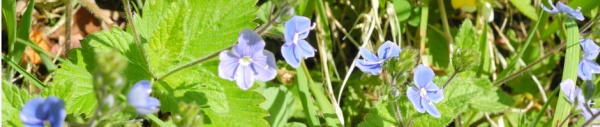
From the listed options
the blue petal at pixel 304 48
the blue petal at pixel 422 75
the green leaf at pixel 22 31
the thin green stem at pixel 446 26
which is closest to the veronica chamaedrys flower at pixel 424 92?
the blue petal at pixel 422 75

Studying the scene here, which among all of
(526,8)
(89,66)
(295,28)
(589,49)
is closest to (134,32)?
(89,66)

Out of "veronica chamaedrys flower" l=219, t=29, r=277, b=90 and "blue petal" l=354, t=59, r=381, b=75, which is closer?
"veronica chamaedrys flower" l=219, t=29, r=277, b=90

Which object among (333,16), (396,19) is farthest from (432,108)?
(333,16)

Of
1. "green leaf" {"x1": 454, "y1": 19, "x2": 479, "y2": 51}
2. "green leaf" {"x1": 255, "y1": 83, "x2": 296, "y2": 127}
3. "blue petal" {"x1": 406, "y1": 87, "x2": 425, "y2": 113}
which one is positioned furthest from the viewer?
"green leaf" {"x1": 454, "y1": 19, "x2": 479, "y2": 51}

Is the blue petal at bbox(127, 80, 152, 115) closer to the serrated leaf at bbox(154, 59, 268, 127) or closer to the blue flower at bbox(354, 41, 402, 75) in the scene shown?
the serrated leaf at bbox(154, 59, 268, 127)

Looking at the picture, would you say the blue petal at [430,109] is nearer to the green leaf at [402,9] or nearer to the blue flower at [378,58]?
the blue flower at [378,58]

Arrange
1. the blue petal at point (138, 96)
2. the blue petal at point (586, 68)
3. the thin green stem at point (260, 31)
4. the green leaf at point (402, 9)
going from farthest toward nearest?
the green leaf at point (402, 9) < the blue petal at point (586, 68) < the thin green stem at point (260, 31) < the blue petal at point (138, 96)

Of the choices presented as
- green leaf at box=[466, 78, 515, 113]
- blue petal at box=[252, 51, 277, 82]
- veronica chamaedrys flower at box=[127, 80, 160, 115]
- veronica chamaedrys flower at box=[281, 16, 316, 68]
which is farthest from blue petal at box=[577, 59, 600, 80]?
veronica chamaedrys flower at box=[127, 80, 160, 115]

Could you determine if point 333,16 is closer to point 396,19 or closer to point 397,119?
point 396,19
